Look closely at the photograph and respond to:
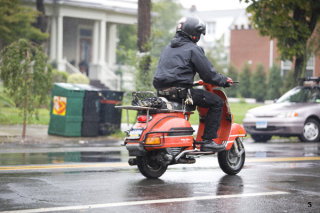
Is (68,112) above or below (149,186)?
above

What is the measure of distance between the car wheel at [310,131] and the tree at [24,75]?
268 inches

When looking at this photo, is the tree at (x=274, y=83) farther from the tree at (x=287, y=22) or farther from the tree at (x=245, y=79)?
the tree at (x=287, y=22)

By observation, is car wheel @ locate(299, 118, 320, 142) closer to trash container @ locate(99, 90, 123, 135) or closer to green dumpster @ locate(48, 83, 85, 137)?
trash container @ locate(99, 90, 123, 135)

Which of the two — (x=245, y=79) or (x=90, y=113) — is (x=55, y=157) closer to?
(x=90, y=113)

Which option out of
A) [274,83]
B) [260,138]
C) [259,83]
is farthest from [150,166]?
[259,83]

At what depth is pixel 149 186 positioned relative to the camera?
7.74 m

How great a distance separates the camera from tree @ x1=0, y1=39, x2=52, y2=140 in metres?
14.7

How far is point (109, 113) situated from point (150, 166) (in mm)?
8178

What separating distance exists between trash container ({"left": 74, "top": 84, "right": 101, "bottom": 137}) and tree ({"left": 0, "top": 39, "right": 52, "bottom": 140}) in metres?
1.26

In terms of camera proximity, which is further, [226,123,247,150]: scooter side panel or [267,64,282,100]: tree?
[267,64,282,100]: tree

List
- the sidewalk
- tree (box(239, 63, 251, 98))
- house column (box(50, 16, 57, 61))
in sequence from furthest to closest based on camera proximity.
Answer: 1. tree (box(239, 63, 251, 98))
2. house column (box(50, 16, 57, 61))
3. the sidewalk

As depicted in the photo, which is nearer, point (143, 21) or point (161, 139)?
point (161, 139)

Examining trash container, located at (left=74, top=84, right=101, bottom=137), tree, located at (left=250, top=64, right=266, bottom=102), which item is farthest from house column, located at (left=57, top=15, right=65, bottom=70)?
trash container, located at (left=74, top=84, right=101, bottom=137)

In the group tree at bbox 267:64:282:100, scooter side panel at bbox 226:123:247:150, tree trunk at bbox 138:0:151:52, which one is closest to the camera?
scooter side panel at bbox 226:123:247:150
